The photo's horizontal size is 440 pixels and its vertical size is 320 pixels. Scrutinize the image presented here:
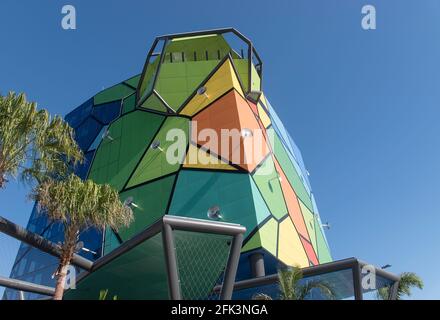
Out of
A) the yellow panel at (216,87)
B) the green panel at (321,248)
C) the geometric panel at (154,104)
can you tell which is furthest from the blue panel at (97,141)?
the green panel at (321,248)

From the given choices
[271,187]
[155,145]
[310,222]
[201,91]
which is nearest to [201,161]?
[155,145]

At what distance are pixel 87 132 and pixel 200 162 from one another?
16100 mm

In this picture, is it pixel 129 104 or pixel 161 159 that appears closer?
pixel 161 159

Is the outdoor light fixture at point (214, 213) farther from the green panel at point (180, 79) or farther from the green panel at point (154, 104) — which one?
the green panel at point (154, 104)

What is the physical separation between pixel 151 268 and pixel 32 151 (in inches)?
227

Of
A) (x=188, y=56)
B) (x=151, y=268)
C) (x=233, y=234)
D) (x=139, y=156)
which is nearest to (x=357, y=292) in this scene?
(x=233, y=234)

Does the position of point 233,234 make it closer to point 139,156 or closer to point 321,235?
point 139,156

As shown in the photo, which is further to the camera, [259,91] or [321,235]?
[321,235]

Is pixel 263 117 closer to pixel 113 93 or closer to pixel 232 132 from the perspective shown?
pixel 232 132

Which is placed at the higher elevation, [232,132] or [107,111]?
[107,111]

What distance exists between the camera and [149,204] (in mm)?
27406

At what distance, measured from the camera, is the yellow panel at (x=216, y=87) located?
100.0 ft

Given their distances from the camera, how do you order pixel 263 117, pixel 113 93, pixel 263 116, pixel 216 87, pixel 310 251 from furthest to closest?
pixel 113 93 < pixel 263 116 < pixel 263 117 < pixel 216 87 < pixel 310 251
